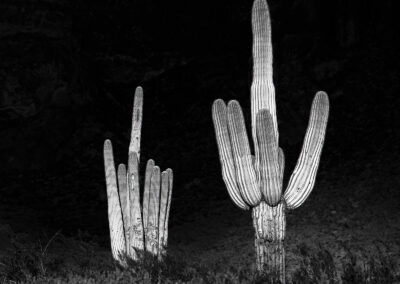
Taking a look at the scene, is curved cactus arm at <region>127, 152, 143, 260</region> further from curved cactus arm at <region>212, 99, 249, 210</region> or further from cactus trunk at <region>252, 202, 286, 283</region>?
cactus trunk at <region>252, 202, 286, 283</region>

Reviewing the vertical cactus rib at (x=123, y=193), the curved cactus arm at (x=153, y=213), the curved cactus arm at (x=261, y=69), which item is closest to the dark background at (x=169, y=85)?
the vertical cactus rib at (x=123, y=193)

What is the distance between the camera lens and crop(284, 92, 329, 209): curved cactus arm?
6.59m

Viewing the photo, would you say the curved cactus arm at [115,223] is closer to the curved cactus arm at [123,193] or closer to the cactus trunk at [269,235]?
the curved cactus arm at [123,193]

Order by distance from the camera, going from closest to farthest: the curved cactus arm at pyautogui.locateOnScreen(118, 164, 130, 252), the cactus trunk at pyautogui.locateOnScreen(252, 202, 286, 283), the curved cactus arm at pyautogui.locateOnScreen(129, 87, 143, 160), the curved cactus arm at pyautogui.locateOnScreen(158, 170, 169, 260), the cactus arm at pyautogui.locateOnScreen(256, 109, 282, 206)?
the cactus arm at pyautogui.locateOnScreen(256, 109, 282, 206)
the cactus trunk at pyautogui.locateOnScreen(252, 202, 286, 283)
the curved cactus arm at pyautogui.locateOnScreen(158, 170, 169, 260)
the curved cactus arm at pyautogui.locateOnScreen(118, 164, 130, 252)
the curved cactus arm at pyautogui.locateOnScreen(129, 87, 143, 160)

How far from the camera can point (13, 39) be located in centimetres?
1452

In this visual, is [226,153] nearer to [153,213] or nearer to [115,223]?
[153,213]

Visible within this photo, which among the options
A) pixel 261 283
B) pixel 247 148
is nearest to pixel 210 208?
pixel 247 148

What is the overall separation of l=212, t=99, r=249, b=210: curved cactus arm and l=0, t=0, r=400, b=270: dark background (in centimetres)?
567

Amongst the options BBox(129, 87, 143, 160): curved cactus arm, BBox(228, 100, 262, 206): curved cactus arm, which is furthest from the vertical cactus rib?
BBox(228, 100, 262, 206): curved cactus arm

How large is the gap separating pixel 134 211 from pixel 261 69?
2.43 metres

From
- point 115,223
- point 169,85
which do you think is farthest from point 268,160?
point 169,85

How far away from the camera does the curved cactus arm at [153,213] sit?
7495 mm

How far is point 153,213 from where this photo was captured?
7578 mm

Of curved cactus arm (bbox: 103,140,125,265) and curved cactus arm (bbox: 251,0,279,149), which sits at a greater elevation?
curved cactus arm (bbox: 251,0,279,149)
